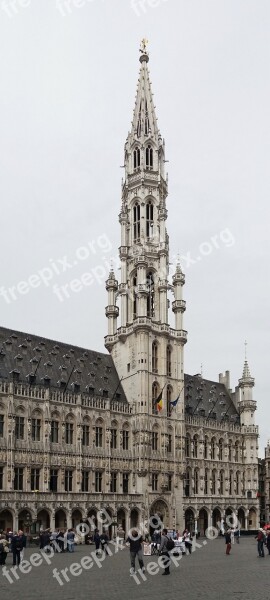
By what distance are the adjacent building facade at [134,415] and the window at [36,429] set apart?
0.11 m

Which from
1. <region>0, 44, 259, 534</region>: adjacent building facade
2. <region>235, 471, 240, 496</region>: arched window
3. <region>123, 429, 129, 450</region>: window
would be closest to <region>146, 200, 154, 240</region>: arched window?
<region>0, 44, 259, 534</region>: adjacent building facade

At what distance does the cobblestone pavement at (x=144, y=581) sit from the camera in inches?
959

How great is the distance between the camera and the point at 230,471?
101500 mm

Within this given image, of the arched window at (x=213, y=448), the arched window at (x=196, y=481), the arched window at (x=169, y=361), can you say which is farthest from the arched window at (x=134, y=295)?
the arched window at (x=196, y=481)

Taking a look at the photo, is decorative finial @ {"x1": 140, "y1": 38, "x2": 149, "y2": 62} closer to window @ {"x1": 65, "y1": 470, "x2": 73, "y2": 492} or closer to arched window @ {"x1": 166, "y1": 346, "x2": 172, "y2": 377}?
arched window @ {"x1": 166, "y1": 346, "x2": 172, "y2": 377}

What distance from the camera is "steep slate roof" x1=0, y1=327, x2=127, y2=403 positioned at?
256 feet

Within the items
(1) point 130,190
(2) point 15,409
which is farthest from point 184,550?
(1) point 130,190

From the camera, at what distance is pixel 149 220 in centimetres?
9950

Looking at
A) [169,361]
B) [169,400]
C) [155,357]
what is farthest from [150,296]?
[169,400]

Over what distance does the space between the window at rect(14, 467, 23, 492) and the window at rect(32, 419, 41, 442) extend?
12.0 feet

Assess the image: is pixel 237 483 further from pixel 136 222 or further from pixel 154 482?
pixel 136 222

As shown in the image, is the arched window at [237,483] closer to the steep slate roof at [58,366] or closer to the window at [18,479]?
the steep slate roof at [58,366]

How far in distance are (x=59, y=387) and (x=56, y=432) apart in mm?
5415

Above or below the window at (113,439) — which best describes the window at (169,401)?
above
